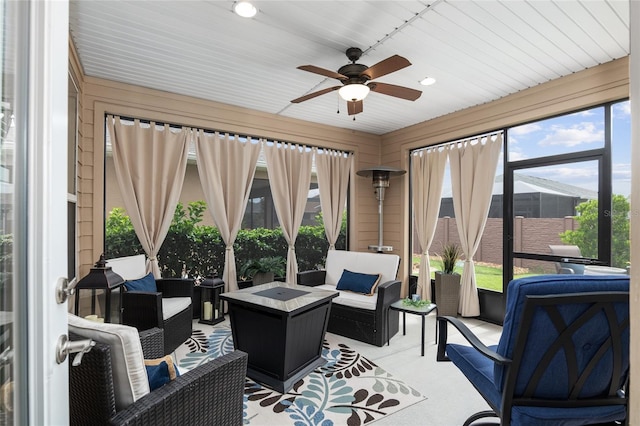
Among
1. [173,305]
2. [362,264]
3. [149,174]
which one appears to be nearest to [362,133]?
[362,264]

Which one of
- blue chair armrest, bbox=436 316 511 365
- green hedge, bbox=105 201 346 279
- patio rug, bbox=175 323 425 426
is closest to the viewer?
blue chair armrest, bbox=436 316 511 365

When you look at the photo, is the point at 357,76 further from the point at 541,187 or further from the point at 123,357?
the point at 541,187

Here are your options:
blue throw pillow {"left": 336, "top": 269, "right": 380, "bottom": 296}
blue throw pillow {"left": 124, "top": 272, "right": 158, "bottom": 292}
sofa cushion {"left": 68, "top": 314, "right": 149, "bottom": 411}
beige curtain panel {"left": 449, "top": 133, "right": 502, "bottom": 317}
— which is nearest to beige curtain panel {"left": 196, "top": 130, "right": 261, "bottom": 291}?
blue throw pillow {"left": 124, "top": 272, "right": 158, "bottom": 292}

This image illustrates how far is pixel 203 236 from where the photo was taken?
451 cm

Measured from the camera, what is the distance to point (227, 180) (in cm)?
446

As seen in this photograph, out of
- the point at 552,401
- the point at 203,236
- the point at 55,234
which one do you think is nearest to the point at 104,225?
the point at 203,236

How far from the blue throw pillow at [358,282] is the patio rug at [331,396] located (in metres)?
0.86

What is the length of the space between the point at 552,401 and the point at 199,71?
12.6 feet

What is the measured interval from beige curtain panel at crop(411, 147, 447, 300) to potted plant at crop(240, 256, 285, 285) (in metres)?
2.21

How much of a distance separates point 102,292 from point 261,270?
180 cm

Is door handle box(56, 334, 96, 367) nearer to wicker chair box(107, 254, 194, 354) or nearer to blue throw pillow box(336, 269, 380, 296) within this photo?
wicker chair box(107, 254, 194, 354)

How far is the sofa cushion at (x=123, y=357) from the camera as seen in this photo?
1.31 metres

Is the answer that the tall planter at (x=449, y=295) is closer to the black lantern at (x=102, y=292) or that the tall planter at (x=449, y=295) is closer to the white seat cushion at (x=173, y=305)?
the white seat cushion at (x=173, y=305)

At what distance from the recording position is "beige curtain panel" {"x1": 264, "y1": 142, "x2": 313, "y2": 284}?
4879 mm
